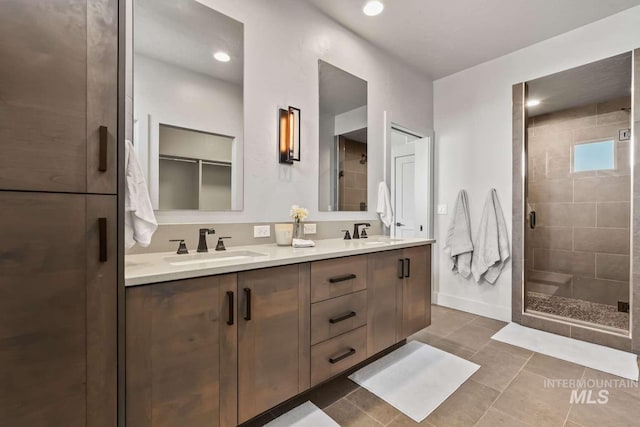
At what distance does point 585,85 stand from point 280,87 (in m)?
3.21

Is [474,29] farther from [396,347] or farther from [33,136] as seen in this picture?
[33,136]

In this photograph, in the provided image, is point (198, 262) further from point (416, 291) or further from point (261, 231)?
point (416, 291)

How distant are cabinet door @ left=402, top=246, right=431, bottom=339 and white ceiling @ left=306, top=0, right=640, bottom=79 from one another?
77.9 inches

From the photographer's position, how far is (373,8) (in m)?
2.30

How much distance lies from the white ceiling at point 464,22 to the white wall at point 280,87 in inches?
8.0

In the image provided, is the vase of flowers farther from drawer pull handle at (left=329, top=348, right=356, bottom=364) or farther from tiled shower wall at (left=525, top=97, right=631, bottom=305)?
tiled shower wall at (left=525, top=97, right=631, bottom=305)

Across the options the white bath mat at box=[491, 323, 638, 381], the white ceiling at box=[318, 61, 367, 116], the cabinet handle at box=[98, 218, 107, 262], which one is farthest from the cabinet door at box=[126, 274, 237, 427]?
the white bath mat at box=[491, 323, 638, 381]

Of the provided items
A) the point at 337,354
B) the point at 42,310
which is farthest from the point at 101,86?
the point at 337,354

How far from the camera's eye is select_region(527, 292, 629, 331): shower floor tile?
2.74 m

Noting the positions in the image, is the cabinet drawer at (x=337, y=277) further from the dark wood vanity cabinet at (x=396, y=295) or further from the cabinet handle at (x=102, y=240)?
the cabinet handle at (x=102, y=240)

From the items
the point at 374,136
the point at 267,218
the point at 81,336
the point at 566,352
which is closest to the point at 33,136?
the point at 81,336

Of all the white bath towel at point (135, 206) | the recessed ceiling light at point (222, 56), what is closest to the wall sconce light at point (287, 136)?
the recessed ceiling light at point (222, 56)

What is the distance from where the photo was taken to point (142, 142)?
1.54 m

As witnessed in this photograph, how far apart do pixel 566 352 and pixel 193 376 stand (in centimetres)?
285
